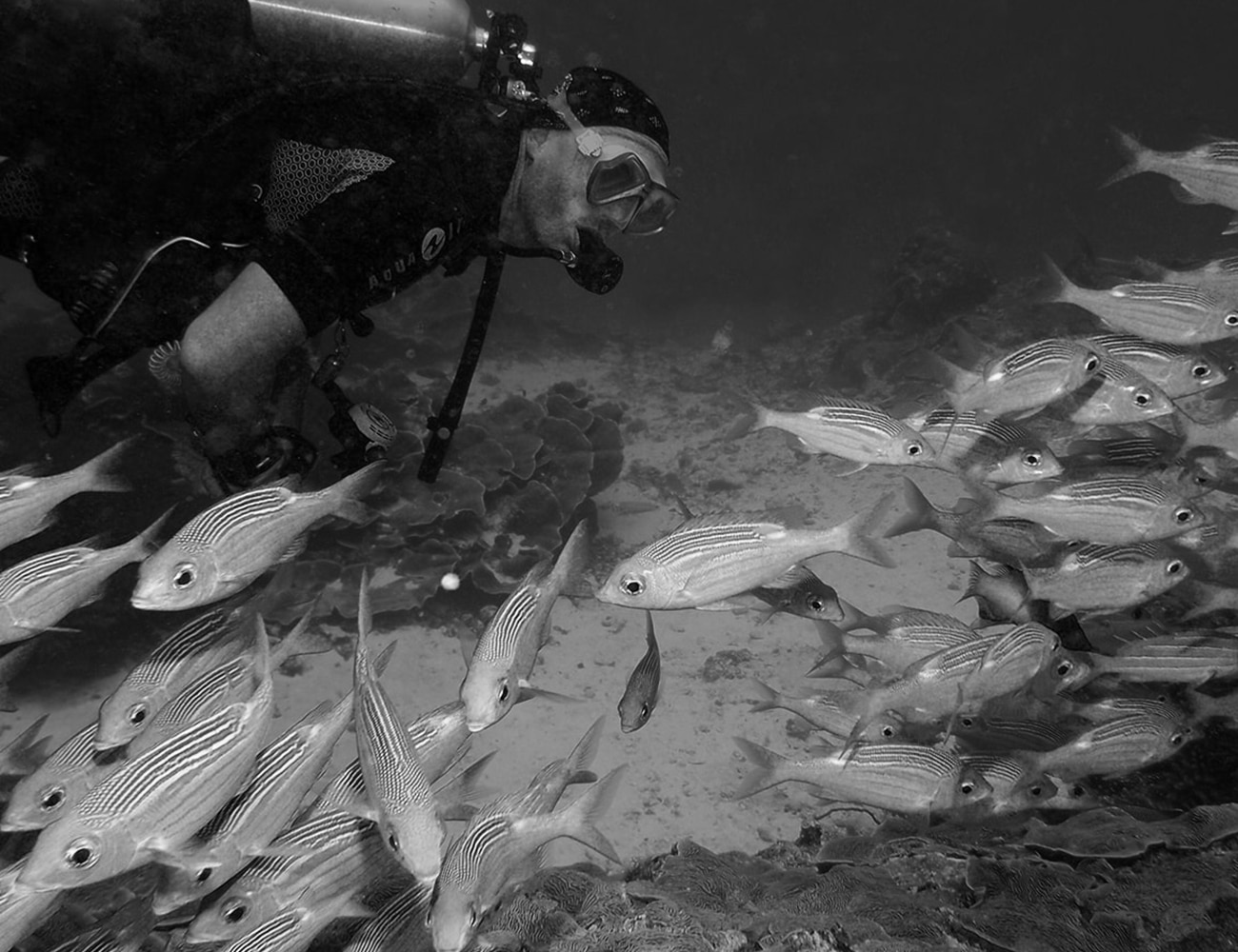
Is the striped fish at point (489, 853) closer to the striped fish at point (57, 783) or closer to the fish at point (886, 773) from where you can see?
the fish at point (886, 773)

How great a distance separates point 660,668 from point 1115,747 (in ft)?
6.20

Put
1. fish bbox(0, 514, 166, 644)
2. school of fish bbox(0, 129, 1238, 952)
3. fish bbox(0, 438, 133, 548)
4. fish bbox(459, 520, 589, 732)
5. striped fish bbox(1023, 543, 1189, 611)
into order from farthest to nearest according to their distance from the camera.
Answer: striped fish bbox(1023, 543, 1189, 611) → fish bbox(0, 438, 133, 548) → fish bbox(0, 514, 166, 644) → fish bbox(459, 520, 589, 732) → school of fish bbox(0, 129, 1238, 952)

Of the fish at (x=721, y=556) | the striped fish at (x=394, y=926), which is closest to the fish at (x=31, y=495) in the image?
the striped fish at (x=394, y=926)

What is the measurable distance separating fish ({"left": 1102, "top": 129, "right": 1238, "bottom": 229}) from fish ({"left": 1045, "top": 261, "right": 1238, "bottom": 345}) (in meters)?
0.51

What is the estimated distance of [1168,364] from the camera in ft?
10.4

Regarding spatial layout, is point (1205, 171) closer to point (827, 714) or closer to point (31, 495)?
point (827, 714)

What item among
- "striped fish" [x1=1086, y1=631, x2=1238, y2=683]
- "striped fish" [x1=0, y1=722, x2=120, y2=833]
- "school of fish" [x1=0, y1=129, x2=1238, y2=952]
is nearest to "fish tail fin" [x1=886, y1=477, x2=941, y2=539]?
"school of fish" [x1=0, y1=129, x2=1238, y2=952]

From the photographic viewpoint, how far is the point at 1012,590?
10.5ft

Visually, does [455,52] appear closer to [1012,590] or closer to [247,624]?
[247,624]

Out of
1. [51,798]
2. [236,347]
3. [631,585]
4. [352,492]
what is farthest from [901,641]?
[51,798]

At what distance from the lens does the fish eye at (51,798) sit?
2230 mm

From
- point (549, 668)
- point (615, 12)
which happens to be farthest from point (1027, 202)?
point (549, 668)

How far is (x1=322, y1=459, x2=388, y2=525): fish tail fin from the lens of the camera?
246cm

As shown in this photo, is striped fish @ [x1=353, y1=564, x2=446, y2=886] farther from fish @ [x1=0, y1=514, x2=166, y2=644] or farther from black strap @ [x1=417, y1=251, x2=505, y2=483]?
black strap @ [x1=417, y1=251, x2=505, y2=483]
